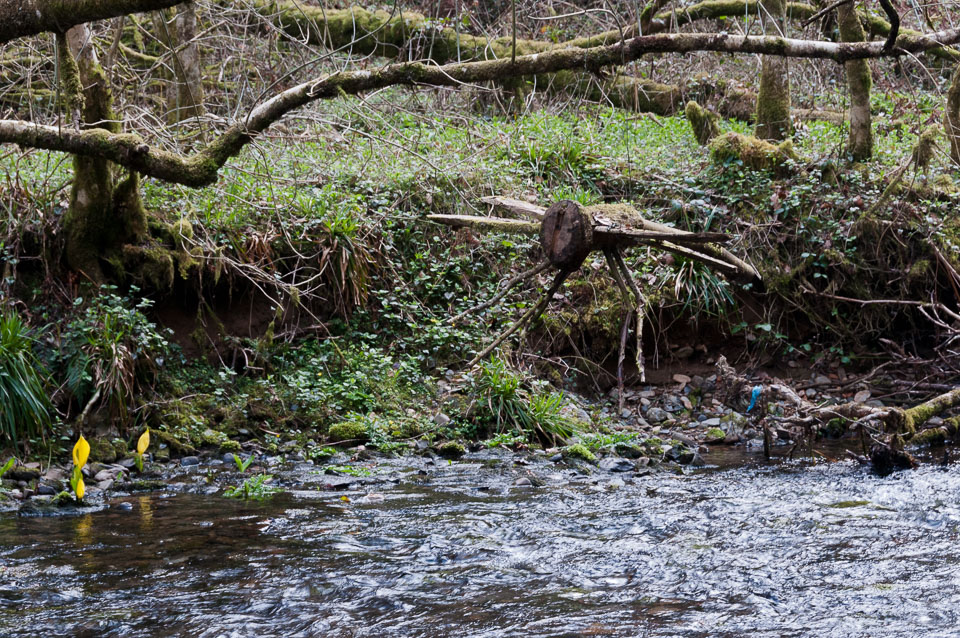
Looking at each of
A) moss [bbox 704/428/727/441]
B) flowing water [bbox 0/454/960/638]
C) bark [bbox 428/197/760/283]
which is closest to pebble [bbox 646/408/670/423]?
moss [bbox 704/428/727/441]

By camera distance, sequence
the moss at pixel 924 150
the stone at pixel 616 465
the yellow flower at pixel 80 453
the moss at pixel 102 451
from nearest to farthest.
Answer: the yellow flower at pixel 80 453 → the moss at pixel 102 451 → the stone at pixel 616 465 → the moss at pixel 924 150

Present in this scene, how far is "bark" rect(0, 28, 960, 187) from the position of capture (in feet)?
15.6

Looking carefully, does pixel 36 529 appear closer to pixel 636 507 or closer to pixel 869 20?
pixel 636 507

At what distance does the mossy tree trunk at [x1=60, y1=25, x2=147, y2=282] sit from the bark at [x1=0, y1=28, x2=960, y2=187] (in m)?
0.84

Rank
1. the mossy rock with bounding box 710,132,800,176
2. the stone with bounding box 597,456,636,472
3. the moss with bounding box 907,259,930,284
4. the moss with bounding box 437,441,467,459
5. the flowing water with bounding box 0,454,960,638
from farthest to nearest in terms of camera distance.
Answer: the mossy rock with bounding box 710,132,800,176, the moss with bounding box 907,259,930,284, the moss with bounding box 437,441,467,459, the stone with bounding box 597,456,636,472, the flowing water with bounding box 0,454,960,638

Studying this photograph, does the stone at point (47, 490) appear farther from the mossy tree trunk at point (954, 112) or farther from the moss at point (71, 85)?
the mossy tree trunk at point (954, 112)

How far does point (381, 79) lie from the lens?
5273 millimetres

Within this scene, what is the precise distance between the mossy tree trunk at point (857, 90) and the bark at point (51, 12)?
7147mm

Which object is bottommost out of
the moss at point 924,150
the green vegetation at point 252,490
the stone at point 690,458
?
the stone at point 690,458

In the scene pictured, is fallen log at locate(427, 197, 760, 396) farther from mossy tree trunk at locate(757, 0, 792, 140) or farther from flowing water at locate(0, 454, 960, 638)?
mossy tree trunk at locate(757, 0, 792, 140)

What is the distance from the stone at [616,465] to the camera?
599 centimetres

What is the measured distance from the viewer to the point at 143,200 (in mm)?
7203


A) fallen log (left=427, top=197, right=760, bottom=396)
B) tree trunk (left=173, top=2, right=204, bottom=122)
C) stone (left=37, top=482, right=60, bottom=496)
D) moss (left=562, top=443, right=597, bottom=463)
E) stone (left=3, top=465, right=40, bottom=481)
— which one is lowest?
moss (left=562, top=443, right=597, bottom=463)

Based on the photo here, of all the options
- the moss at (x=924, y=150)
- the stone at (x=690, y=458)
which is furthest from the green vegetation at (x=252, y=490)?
the moss at (x=924, y=150)
